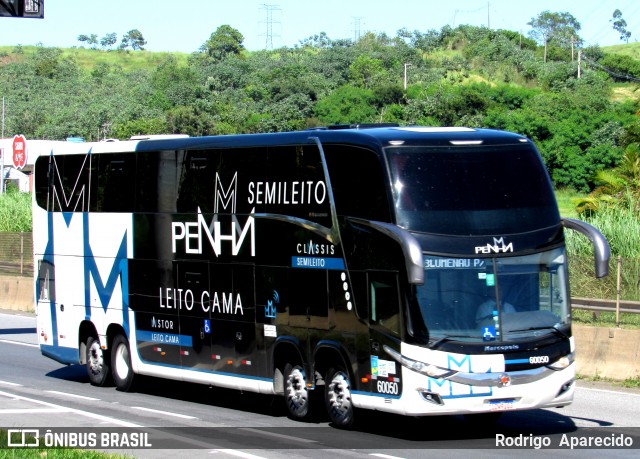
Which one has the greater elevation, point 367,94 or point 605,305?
point 367,94

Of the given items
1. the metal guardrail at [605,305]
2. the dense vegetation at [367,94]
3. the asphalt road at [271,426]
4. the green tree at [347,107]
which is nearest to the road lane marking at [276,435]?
the asphalt road at [271,426]

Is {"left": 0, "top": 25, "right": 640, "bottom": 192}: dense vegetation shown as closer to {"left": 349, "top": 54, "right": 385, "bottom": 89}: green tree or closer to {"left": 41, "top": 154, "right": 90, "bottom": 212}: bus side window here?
{"left": 349, "top": 54, "right": 385, "bottom": 89}: green tree

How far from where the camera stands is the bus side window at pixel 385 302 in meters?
13.1

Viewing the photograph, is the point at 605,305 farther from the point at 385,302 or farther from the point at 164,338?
the point at 385,302

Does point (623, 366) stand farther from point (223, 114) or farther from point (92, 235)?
point (223, 114)

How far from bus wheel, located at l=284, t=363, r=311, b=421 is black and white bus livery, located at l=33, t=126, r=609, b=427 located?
2 cm

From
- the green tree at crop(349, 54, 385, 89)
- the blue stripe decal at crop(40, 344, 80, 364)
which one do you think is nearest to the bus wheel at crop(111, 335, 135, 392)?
the blue stripe decal at crop(40, 344, 80, 364)

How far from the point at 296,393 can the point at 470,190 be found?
12.8ft

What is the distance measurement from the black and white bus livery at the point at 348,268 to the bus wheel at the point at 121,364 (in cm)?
5

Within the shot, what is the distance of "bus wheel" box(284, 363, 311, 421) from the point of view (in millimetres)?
14883

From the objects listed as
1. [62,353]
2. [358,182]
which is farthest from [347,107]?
[358,182]

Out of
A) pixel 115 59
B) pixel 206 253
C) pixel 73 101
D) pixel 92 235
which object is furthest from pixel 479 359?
pixel 115 59

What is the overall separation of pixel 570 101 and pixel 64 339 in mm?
65019

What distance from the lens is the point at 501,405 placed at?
12836 mm
